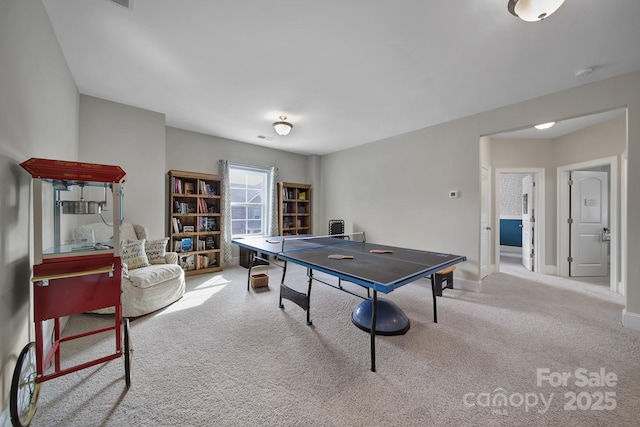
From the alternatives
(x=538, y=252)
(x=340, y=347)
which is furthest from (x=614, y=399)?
(x=538, y=252)

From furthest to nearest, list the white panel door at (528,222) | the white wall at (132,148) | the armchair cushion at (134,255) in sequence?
the white panel door at (528,222) < the white wall at (132,148) < the armchair cushion at (134,255)

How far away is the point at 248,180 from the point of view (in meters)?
5.27

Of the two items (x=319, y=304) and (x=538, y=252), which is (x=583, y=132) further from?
(x=319, y=304)

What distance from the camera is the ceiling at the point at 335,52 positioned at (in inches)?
66.7

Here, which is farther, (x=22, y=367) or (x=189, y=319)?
(x=189, y=319)

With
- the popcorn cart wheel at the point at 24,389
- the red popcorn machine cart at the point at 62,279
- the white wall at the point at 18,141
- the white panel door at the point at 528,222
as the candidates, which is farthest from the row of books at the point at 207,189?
the white panel door at the point at 528,222

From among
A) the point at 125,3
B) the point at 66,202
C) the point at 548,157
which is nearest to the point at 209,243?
the point at 66,202

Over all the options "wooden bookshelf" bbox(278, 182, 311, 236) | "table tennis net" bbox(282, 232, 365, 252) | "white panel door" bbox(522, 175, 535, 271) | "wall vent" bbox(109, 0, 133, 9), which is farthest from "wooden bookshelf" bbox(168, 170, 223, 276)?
"white panel door" bbox(522, 175, 535, 271)

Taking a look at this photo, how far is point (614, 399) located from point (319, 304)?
2.38m

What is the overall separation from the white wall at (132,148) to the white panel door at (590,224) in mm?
7196

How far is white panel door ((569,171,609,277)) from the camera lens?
4191 mm

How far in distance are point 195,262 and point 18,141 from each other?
10.4ft

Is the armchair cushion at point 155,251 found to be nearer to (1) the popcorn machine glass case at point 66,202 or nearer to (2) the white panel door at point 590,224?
(1) the popcorn machine glass case at point 66,202

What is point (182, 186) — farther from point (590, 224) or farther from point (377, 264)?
point (590, 224)
